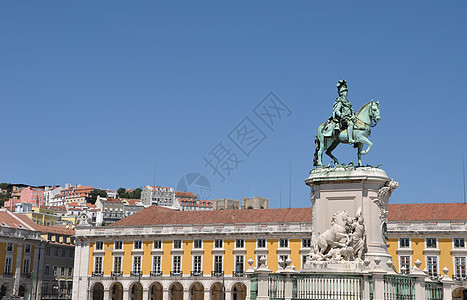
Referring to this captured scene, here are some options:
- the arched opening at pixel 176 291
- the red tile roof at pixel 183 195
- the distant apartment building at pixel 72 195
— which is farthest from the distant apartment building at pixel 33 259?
the red tile roof at pixel 183 195

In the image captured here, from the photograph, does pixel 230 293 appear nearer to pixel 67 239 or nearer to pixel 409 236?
pixel 409 236

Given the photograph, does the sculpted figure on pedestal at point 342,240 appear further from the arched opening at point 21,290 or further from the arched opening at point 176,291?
the arched opening at point 21,290

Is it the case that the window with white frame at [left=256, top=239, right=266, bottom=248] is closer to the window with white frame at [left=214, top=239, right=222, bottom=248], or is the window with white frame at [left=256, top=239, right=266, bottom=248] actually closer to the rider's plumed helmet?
the window with white frame at [left=214, top=239, right=222, bottom=248]

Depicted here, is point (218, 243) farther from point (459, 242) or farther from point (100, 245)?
point (459, 242)

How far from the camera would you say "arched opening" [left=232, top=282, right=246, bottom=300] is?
2697 inches

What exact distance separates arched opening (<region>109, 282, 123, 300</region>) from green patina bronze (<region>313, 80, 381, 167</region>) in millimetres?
51298

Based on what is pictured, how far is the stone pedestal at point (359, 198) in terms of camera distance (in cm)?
2388

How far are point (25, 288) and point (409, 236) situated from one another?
4098 cm

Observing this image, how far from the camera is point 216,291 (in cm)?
7006

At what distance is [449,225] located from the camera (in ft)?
199

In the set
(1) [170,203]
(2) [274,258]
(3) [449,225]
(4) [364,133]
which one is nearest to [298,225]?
(2) [274,258]

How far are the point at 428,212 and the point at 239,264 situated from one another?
18647mm

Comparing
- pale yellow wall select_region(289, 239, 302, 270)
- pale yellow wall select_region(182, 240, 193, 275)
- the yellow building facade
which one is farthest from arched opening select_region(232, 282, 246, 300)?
pale yellow wall select_region(289, 239, 302, 270)

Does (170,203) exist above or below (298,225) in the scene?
above
